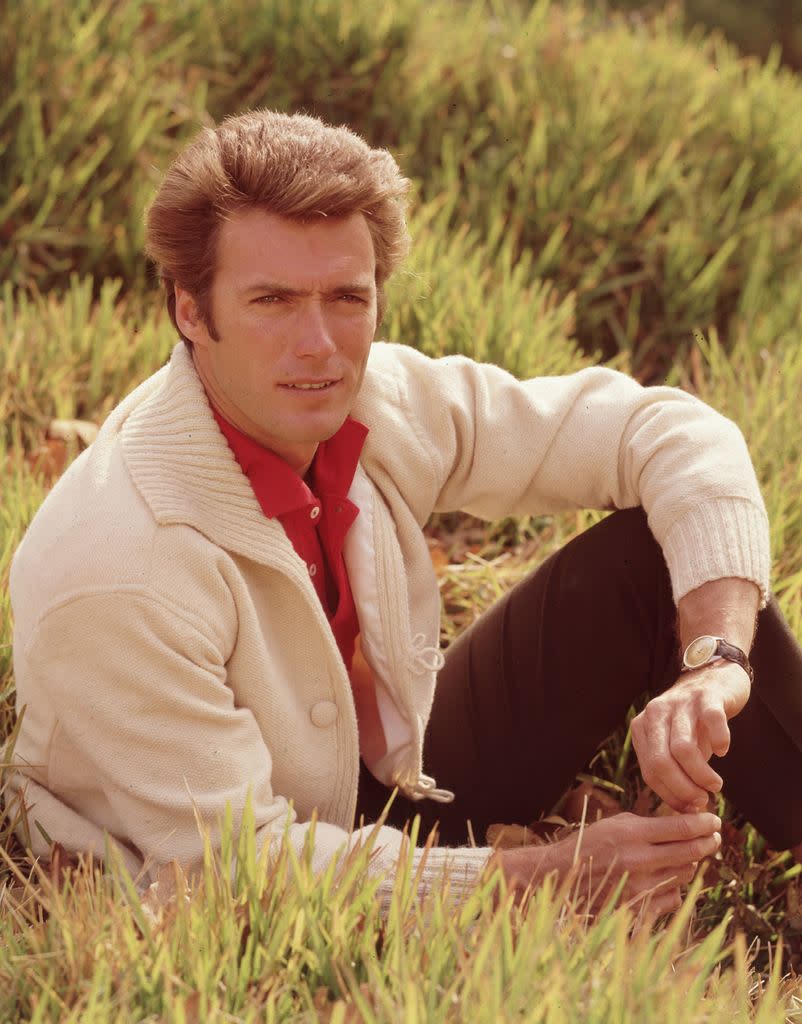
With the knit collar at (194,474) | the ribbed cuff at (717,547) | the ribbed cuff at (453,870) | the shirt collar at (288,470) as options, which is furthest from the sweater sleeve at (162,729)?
the ribbed cuff at (717,547)

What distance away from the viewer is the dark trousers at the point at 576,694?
2.21 metres

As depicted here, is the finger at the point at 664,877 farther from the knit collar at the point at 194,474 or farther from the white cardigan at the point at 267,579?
the knit collar at the point at 194,474

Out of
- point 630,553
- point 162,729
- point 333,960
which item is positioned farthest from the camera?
point 630,553

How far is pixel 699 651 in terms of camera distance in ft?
6.64

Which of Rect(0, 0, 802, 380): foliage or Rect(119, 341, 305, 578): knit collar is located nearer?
Rect(119, 341, 305, 578): knit collar

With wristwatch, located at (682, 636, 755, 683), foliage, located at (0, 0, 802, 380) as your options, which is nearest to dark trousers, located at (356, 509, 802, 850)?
wristwatch, located at (682, 636, 755, 683)

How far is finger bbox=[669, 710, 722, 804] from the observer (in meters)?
1.85

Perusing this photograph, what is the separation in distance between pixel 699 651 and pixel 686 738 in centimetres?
20

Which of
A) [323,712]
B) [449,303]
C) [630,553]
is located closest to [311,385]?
[323,712]

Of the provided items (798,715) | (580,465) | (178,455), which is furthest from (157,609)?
(798,715)

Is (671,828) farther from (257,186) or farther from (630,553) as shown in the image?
(257,186)

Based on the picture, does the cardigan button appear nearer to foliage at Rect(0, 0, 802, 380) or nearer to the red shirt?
the red shirt

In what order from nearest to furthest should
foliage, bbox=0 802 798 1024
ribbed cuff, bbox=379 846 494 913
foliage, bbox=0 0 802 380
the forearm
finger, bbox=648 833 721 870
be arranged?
foliage, bbox=0 802 798 1024 < ribbed cuff, bbox=379 846 494 913 < finger, bbox=648 833 721 870 < the forearm < foliage, bbox=0 0 802 380

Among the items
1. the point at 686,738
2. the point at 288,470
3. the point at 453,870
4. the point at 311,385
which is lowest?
the point at 453,870
